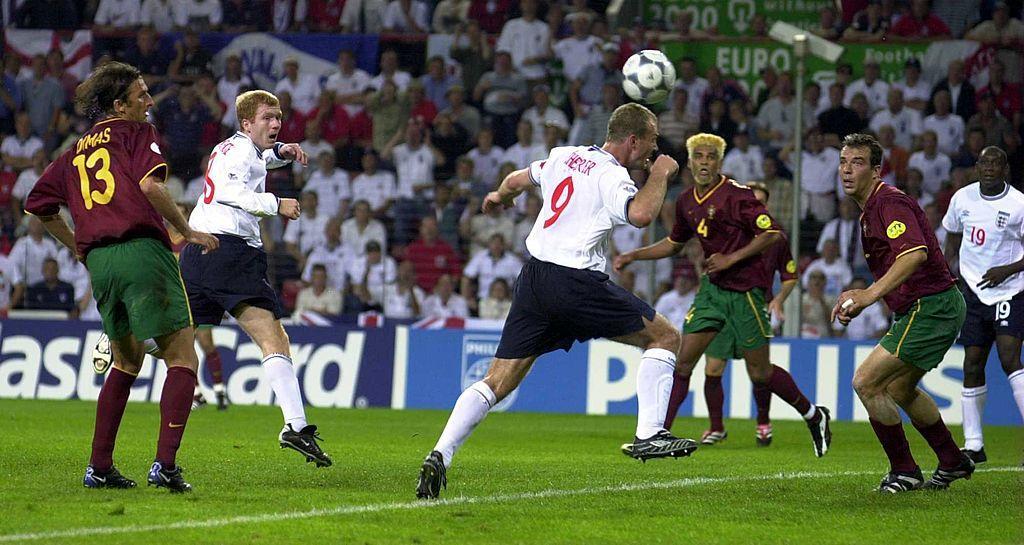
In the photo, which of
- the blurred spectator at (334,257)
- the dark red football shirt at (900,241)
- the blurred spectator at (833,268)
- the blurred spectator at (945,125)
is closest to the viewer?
the dark red football shirt at (900,241)

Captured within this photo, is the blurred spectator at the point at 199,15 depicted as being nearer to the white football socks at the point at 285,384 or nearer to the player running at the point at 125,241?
the white football socks at the point at 285,384

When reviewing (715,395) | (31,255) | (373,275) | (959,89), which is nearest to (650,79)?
(715,395)

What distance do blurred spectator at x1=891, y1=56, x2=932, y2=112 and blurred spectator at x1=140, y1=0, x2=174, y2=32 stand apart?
37.5 feet

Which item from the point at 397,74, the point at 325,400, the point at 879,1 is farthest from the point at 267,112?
the point at 879,1

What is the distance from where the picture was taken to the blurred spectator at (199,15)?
74.5 feet

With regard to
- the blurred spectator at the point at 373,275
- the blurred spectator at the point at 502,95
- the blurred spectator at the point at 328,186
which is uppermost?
the blurred spectator at the point at 502,95

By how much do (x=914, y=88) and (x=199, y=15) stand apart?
1122 cm

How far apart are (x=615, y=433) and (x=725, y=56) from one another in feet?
30.4

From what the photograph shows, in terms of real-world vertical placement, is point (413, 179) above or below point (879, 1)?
below

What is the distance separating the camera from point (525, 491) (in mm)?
7910

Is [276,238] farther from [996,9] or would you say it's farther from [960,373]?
[996,9]

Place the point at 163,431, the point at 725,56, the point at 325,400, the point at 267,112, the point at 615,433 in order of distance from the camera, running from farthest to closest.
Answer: the point at 725,56
the point at 325,400
the point at 615,433
the point at 267,112
the point at 163,431

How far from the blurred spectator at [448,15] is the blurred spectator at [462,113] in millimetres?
1819

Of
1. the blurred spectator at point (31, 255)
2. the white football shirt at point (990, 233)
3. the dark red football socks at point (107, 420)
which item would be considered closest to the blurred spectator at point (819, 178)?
the white football shirt at point (990, 233)
